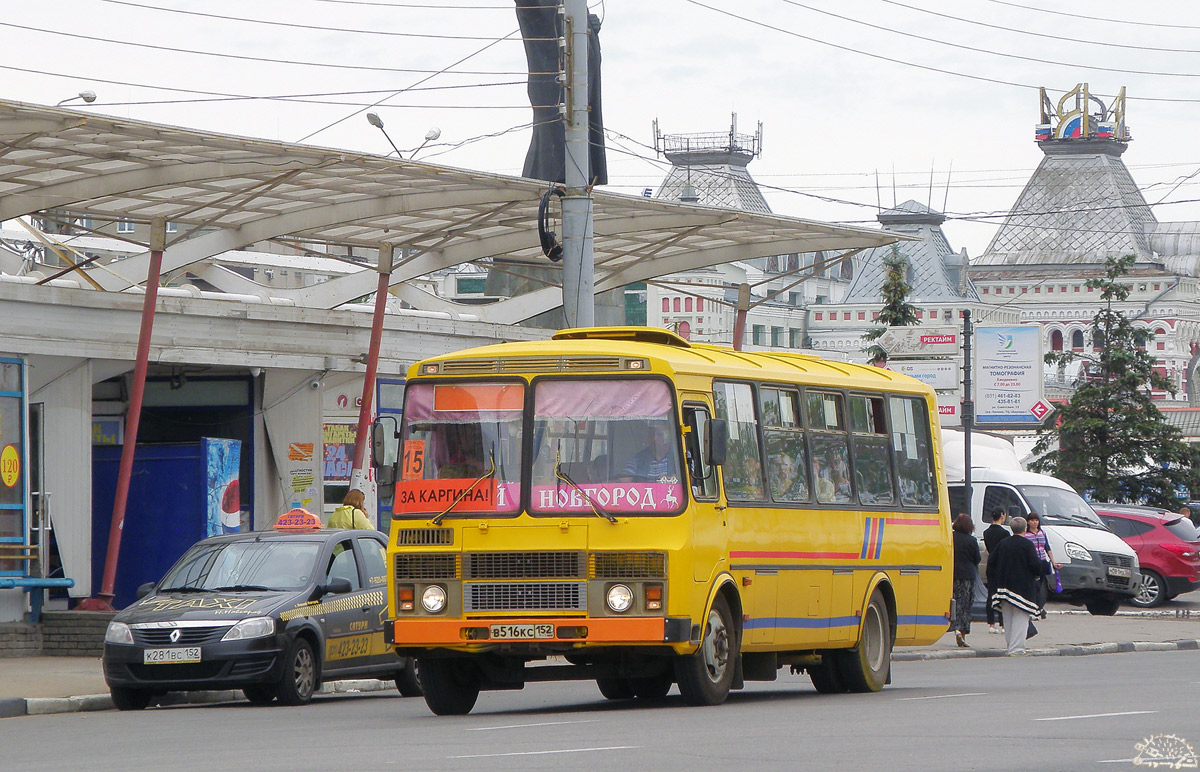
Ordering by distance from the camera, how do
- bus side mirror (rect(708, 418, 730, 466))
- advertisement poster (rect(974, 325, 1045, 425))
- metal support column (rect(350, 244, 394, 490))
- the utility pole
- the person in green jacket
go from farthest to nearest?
advertisement poster (rect(974, 325, 1045, 425)) < metal support column (rect(350, 244, 394, 490)) < the person in green jacket < the utility pole < bus side mirror (rect(708, 418, 730, 466))

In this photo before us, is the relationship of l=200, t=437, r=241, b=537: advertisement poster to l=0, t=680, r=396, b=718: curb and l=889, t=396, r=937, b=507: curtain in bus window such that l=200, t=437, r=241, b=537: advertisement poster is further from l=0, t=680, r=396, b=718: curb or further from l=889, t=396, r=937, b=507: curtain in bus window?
l=889, t=396, r=937, b=507: curtain in bus window

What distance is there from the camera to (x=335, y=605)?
18125 millimetres

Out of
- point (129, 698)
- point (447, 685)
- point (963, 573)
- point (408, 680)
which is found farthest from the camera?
point (963, 573)

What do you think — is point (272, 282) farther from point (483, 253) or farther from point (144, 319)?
point (144, 319)

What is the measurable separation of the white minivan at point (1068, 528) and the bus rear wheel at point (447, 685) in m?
18.8

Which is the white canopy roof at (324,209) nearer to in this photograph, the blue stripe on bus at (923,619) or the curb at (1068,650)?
the curb at (1068,650)

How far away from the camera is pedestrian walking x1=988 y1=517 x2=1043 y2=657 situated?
2400cm

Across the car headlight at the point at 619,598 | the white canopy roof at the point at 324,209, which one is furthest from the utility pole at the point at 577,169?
the car headlight at the point at 619,598

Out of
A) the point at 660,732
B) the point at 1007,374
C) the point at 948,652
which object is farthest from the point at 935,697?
the point at 1007,374

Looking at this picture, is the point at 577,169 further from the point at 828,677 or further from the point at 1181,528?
the point at 1181,528

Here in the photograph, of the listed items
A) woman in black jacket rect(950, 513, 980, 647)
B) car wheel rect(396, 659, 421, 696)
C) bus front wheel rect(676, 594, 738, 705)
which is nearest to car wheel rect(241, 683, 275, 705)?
car wheel rect(396, 659, 421, 696)

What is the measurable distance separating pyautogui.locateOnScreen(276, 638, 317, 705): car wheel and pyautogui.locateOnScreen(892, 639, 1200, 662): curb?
9.09 m

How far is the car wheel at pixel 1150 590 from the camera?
1403 inches

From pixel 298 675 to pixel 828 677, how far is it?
15.6ft
